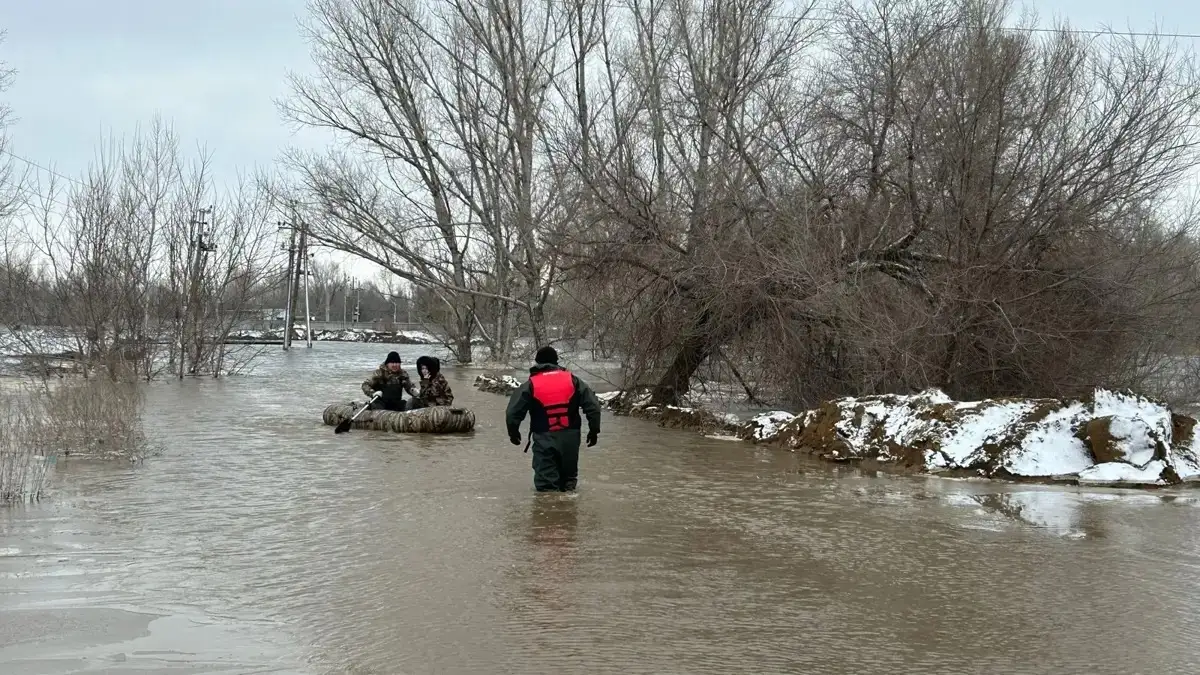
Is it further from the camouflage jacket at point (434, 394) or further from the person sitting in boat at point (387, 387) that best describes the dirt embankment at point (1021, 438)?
the person sitting in boat at point (387, 387)

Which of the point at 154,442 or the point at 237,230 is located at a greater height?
the point at 237,230

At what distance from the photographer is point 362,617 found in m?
6.62

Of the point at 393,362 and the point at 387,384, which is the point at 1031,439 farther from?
the point at 387,384

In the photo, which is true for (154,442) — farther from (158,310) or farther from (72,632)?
(158,310)


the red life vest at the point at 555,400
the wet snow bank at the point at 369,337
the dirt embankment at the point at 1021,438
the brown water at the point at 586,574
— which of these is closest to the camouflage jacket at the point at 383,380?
the brown water at the point at 586,574

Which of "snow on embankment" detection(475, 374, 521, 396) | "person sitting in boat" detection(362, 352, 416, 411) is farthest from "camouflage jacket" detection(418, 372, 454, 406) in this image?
"snow on embankment" detection(475, 374, 521, 396)

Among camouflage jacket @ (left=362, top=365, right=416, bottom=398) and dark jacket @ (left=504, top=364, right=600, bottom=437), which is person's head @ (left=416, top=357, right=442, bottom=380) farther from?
dark jacket @ (left=504, top=364, right=600, bottom=437)

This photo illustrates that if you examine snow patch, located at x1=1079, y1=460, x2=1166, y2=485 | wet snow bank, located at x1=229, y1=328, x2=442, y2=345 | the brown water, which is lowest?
the brown water

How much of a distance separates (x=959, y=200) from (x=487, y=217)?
71.6 ft

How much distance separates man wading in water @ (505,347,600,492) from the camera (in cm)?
1140

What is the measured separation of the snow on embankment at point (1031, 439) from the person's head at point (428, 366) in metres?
6.37

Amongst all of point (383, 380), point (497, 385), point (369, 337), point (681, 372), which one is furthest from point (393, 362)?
point (369, 337)

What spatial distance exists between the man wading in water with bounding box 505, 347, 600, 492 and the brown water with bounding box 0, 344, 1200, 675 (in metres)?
0.35

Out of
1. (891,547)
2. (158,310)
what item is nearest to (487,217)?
(158,310)
